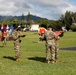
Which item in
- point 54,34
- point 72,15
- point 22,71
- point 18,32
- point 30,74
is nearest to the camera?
point 30,74

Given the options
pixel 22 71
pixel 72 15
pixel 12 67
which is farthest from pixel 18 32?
pixel 72 15

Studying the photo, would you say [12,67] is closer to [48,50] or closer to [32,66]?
[32,66]

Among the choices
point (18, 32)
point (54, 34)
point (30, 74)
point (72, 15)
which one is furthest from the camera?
point (72, 15)

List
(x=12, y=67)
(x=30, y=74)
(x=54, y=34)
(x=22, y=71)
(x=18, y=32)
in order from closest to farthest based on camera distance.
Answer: (x=30, y=74), (x=22, y=71), (x=12, y=67), (x=54, y=34), (x=18, y=32)

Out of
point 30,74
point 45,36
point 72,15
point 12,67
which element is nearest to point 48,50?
point 45,36

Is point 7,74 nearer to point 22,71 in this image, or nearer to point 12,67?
point 22,71

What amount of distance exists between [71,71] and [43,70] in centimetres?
118

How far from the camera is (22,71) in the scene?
40.5 ft

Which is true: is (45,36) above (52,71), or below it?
above

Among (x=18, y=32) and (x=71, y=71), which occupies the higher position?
(x=18, y=32)

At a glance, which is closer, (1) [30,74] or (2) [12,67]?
(1) [30,74]

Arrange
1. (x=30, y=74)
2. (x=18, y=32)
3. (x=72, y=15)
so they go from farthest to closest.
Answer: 1. (x=72, y=15)
2. (x=18, y=32)
3. (x=30, y=74)

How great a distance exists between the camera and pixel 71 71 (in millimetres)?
12188

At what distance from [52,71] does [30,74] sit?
1076 millimetres
